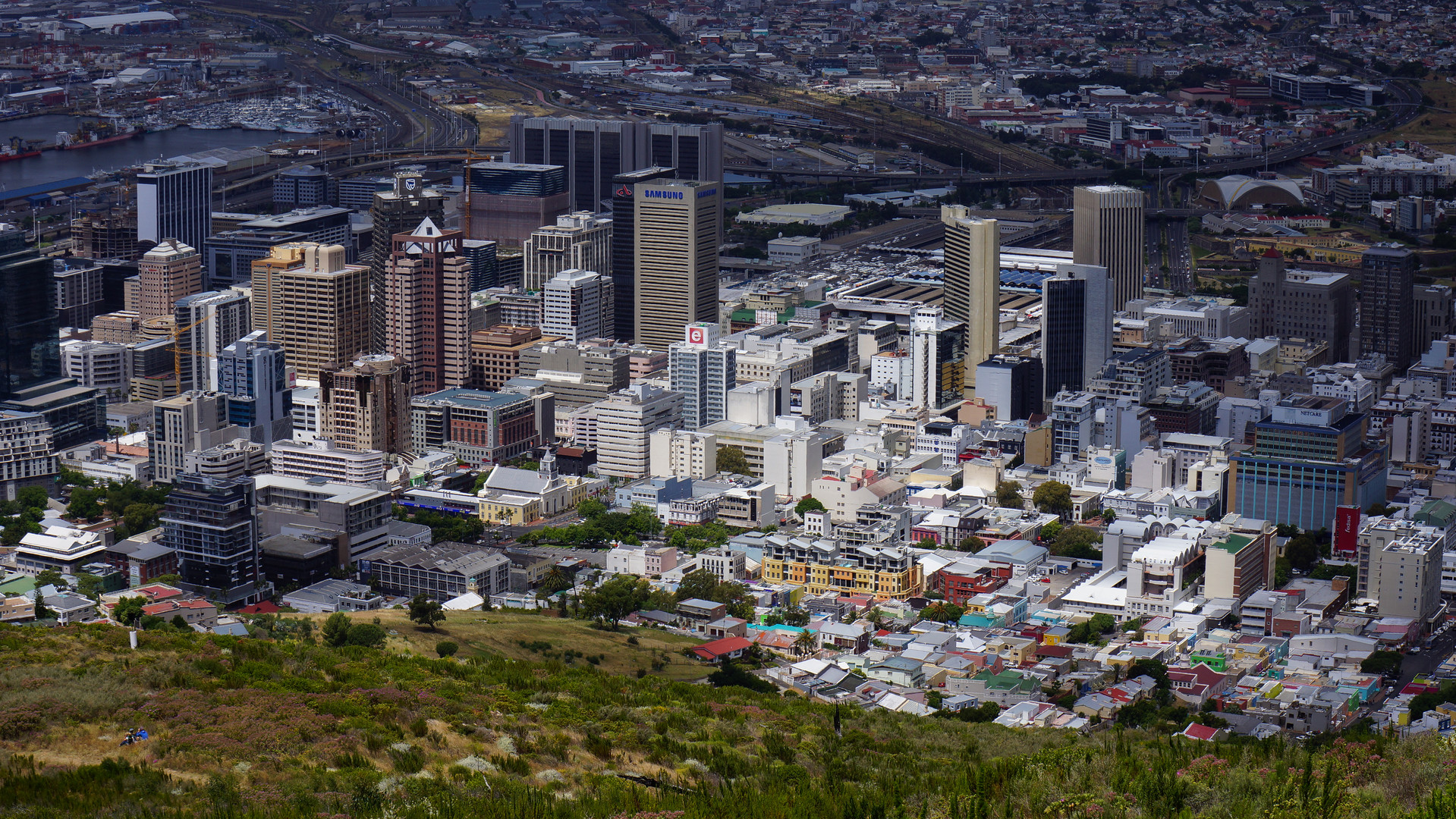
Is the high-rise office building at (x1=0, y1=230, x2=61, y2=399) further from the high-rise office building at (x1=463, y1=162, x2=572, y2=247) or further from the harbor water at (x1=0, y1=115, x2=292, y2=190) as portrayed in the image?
the harbor water at (x1=0, y1=115, x2=292, y2=190)

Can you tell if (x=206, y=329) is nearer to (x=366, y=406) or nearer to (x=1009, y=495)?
(x=366, y=406)

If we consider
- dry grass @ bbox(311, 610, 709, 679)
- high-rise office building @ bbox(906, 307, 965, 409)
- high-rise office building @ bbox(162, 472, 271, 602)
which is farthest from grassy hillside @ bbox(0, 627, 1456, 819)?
high-rise office building @ bbox(906, 307, 965, 409)

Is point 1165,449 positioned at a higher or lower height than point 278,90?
lower

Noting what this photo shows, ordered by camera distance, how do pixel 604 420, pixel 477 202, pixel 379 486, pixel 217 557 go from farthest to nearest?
1. pixel 477 202
2. pixel 604 420
3. pixel 379 486
4. pixel 217 557

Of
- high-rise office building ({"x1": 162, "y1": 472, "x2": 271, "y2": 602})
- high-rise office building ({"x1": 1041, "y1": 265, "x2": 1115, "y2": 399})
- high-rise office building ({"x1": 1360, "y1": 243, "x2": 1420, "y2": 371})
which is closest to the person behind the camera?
high-rise office building ({"x1": 162, "y1": 472, "x2": 271, "y2": 602})

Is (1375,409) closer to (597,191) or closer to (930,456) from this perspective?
(930,456)

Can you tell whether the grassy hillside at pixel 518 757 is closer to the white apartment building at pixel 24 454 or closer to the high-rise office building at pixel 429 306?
the white apartment building at pixel 24 454

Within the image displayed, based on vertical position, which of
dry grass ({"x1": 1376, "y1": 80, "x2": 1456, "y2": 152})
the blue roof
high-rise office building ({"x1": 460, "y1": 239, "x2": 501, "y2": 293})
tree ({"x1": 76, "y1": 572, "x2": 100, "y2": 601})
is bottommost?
tree ({"x1": 76, "y1": 572, "x2": 100, "y2": 601})

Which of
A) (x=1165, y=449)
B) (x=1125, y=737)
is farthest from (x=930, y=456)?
(x=1125, y=737)
